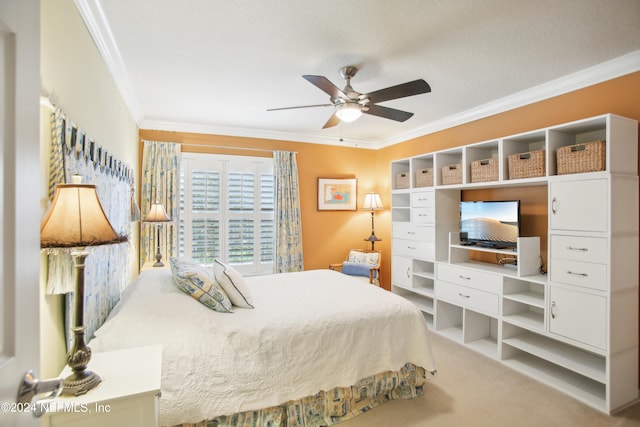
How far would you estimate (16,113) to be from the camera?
0.68 m

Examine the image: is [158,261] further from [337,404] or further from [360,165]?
[360,165]

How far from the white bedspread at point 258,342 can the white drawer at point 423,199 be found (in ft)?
Answer: 5.90

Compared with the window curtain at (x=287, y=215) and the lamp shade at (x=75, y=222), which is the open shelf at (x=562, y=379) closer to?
the window curtain at (x=287, y=215)

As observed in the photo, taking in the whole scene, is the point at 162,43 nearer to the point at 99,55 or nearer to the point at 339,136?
the point at 99,55

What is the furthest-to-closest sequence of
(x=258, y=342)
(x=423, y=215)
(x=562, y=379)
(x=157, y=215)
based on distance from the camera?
(x=423, y=215) → (x=157, y=215) → (x=562, y=379) → (x=258, y=342)

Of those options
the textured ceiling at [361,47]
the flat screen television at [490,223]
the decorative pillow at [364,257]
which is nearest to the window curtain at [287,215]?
the decorative pillow at [364,257]

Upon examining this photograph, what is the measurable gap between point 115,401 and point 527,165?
11.3 feet

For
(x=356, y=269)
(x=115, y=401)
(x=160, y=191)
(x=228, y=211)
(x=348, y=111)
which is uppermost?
(x=348, y=111)

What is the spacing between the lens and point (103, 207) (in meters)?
2.12

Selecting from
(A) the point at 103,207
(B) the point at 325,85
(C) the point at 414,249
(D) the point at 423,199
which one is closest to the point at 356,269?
(C) the point at 414,249

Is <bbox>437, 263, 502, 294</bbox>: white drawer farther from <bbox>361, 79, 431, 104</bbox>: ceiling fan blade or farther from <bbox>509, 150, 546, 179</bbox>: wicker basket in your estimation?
<bbox>361, 79, 431, 104</bbox>: ceiling fan blade

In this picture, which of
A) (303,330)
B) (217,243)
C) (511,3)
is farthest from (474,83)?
(217,243)

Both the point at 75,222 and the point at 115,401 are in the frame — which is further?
the point at 115,401

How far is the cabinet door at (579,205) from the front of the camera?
7.65ft
